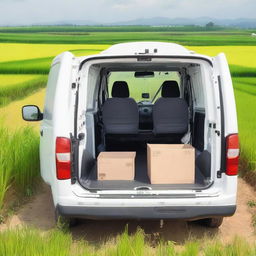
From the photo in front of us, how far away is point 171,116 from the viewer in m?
7.18

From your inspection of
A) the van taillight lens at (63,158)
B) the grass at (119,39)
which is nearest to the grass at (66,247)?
the van taillight lens at (63,158)

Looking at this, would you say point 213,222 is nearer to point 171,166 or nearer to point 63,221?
point 171,166

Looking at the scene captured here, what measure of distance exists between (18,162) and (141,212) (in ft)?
8.09

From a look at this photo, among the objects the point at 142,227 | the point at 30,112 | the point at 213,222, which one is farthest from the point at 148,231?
the point at 30,112

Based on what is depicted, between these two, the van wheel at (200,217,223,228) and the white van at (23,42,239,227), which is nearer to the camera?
the white van at (23,42,239,227)

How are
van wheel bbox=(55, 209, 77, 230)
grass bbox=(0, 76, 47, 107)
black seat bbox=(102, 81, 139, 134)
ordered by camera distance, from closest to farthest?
van wheel bbox=(55, 209, 77, 230)
black seat bbox=(102, 81, 139, 134)
grass bbox=(0, 76, 47, 107)

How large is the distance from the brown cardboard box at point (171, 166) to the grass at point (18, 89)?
1383 cm

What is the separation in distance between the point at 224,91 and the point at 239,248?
157 centimetres

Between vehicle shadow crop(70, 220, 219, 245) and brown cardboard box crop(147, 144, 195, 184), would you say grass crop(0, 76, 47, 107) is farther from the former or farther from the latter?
brown cardboard box crop(147, 144, 195, 184)

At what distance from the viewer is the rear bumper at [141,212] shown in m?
4.64

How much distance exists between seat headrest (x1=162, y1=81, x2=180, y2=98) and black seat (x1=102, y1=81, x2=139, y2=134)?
513 millimetres

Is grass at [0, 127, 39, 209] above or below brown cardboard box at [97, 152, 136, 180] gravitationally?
below

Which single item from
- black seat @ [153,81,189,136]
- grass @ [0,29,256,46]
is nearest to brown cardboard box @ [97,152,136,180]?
black seat @ [153,81,189,136]

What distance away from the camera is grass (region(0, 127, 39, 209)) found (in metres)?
6.18
